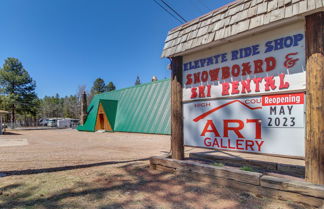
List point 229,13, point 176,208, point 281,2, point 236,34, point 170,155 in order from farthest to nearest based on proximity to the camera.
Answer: point 170,155
point 229,13
point 236,34
point 281,2
point 176,208

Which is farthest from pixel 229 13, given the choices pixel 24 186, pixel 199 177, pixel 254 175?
pixel 24 186

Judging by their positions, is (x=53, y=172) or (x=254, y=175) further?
(x=53, y=172)

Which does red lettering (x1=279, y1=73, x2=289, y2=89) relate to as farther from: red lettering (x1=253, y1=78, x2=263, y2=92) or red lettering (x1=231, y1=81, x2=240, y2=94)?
red lettering (x1=231, y1=81, x2=240, y2=94)

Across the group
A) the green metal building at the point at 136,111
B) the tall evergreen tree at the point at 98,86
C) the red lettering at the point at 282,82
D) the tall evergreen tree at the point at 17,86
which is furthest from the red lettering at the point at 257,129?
the tall evergreen tree at the point at 98,86

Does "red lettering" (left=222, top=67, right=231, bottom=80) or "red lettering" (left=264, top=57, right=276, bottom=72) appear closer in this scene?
"red lettering" (left=264, top=57, right=276, bottom=72)

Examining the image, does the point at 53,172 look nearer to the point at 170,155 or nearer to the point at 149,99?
the point at 170,155

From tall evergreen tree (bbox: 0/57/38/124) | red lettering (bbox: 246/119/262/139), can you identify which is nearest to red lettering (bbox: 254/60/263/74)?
red lettering (bbox: 246/119/262/139)

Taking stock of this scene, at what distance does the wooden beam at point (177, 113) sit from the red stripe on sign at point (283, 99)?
204 cm

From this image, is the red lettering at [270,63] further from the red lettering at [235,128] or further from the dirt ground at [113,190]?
the dirt ground at [113,190]

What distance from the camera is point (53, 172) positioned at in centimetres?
510

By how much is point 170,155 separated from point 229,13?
3.78 meters

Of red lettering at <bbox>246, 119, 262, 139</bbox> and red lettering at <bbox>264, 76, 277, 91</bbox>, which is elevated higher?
red lettering at <bbox>264, 76, 277, 91</bbox>

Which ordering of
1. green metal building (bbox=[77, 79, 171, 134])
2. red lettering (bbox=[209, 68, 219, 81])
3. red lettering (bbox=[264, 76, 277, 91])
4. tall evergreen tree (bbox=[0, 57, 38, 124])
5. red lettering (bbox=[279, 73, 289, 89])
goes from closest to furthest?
red lettering (bbox=[279, 73, 289, 89]), red lettering (bbox=[264, 76, 277, 91]), red lettering (bbox=[209, 68, 219, 81]), green metal building (bbox=[77, 79, 171, 134]), tall evergreen tree (bbox=[0, 57, 38, 124])

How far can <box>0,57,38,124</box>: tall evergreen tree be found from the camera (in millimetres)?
32750
